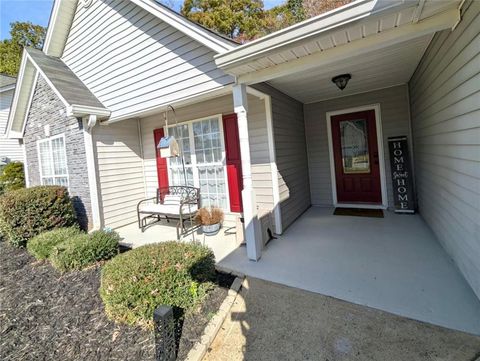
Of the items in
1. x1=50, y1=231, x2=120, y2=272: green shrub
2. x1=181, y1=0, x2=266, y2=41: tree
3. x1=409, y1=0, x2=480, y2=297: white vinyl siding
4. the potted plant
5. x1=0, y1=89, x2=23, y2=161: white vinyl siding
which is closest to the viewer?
x1=409, y1=0, x2=480, y2=297: white vinyl siding

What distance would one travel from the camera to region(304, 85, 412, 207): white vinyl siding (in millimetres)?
4859

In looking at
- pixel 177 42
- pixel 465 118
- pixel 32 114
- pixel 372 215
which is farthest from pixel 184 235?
pixel 32 114

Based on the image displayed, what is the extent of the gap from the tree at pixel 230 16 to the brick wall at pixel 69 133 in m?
10.4

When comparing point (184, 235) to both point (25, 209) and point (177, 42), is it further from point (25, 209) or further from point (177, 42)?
point (177, 42)

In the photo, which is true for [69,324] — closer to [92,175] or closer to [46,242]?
[46,242]

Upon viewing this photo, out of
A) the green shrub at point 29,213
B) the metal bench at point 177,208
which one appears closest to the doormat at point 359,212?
the metal bench at point 177,208

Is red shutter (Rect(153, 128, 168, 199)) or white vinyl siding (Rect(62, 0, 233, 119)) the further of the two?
red shutter (Rect(153, 128, 168, 199))

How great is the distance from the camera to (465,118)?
2109mm

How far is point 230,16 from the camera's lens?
44.9ft

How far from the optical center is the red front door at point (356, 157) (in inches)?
207

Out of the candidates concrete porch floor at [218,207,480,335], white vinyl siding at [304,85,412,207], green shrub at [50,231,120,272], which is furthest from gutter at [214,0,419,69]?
white vinyl siding at [304,85,412,207]

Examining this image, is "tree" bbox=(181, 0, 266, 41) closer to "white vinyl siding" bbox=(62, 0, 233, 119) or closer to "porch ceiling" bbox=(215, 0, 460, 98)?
"white vinyl siding" bbox=(62, 0, 233, 119)

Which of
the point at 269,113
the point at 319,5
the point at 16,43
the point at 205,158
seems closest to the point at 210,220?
the point at 205,158

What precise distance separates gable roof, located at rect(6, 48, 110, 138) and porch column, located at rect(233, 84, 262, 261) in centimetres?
334
